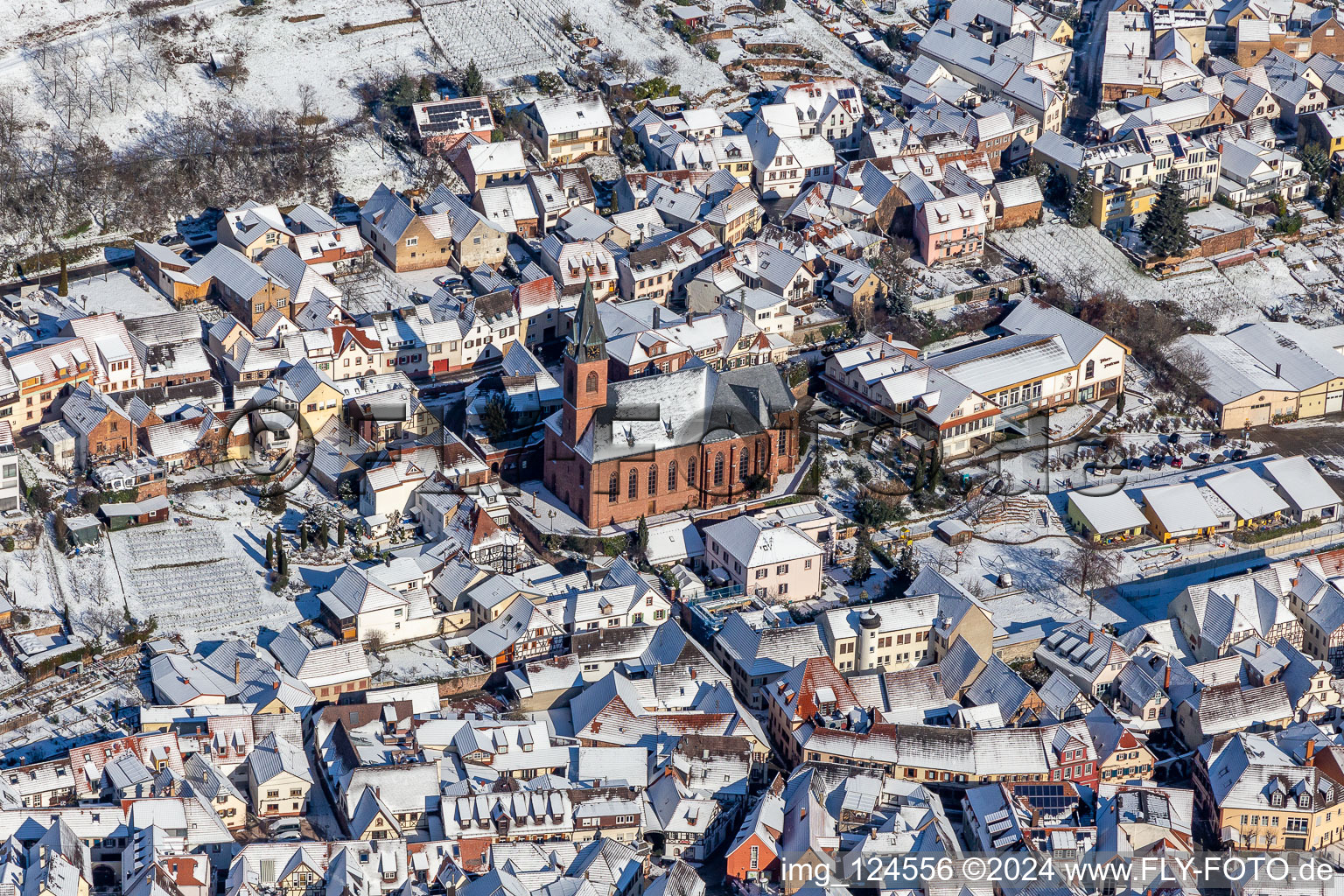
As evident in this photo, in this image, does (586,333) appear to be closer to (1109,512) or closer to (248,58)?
(1109,512)

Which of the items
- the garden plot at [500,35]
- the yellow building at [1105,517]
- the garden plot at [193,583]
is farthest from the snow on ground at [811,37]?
the garden plot at [193,583]

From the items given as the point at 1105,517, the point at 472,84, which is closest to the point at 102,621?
the point at 1105,517

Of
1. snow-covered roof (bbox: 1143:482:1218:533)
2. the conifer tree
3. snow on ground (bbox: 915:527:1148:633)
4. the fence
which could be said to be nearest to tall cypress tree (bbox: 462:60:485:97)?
snow on ground (bbox: 915:527:1148:633)

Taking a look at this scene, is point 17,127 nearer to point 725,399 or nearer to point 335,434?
point 335,434

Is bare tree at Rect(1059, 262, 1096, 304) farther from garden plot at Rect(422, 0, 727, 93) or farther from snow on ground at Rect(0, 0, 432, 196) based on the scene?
snow on ground at Rect(0, 0, 432, 196)

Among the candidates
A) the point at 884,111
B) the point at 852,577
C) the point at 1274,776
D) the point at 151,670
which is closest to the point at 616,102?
the point at 884,111

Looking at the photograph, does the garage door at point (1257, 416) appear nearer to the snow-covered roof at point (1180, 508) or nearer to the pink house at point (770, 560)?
the snow-covered roof at point (1180, 508)
